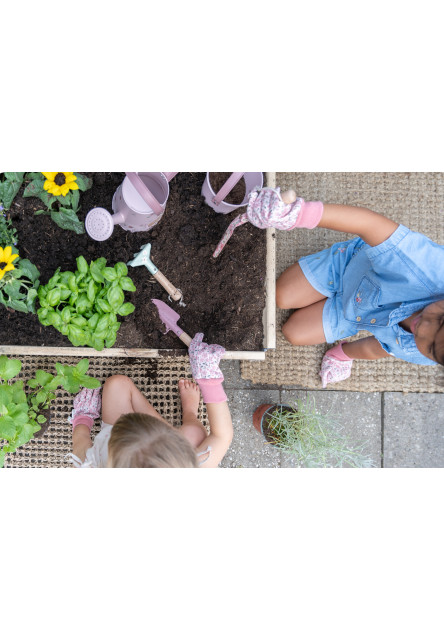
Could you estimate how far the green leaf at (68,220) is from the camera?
45.2 inches

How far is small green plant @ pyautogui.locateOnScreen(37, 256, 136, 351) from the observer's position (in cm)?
103

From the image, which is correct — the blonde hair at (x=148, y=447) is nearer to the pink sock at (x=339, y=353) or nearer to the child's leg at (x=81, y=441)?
the child's leg at (x=81, y=441)

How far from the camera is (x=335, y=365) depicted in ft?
4.78

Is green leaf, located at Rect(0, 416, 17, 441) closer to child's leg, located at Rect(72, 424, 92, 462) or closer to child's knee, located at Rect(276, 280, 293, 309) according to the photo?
child's leg, located at Rect(72, 424, 92, 462)

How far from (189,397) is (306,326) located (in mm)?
439

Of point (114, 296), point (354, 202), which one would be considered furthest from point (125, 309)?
point (354, 202)

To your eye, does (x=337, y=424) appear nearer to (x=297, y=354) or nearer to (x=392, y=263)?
(x=297, y=354)

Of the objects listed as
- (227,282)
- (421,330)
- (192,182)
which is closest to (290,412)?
(227,282)

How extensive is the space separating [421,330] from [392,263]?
168mm

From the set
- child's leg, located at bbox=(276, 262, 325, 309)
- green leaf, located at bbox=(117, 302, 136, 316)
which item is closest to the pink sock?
child's leg, located at bbox=(276, 262, 325, 309)

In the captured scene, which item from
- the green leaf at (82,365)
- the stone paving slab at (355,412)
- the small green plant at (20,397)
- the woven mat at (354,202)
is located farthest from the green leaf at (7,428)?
the stone paving slab at (355,412)

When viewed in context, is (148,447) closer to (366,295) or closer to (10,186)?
(366,295)

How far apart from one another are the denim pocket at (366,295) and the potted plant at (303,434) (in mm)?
442

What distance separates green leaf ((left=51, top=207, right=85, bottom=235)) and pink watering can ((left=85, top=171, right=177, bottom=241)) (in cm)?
3
